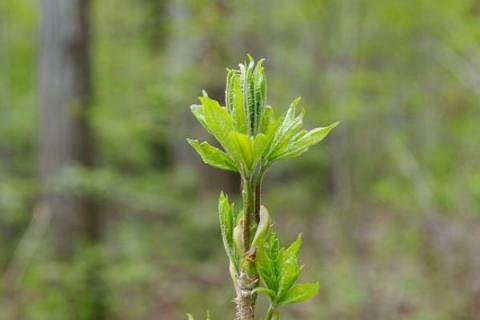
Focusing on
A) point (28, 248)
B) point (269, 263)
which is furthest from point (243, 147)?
point (28, 248)

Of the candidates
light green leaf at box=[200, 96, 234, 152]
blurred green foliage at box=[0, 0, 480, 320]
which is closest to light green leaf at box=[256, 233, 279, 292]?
light green leaf at box=[200, 96, 234, 152]

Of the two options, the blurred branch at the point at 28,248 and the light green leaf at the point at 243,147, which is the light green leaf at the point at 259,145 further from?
the blurred branch at the point at 28,248

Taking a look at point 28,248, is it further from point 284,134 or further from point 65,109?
point 284,134

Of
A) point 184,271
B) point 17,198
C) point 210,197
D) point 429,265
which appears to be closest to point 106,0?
point 210,197

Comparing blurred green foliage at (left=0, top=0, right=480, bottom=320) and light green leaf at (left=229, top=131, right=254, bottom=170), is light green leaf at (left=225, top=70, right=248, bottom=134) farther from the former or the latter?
blurred green foliage at (left=0, top=0, right=480, bottom=320)

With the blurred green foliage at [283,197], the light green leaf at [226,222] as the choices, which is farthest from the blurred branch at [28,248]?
the light green leaf at [226,222]
